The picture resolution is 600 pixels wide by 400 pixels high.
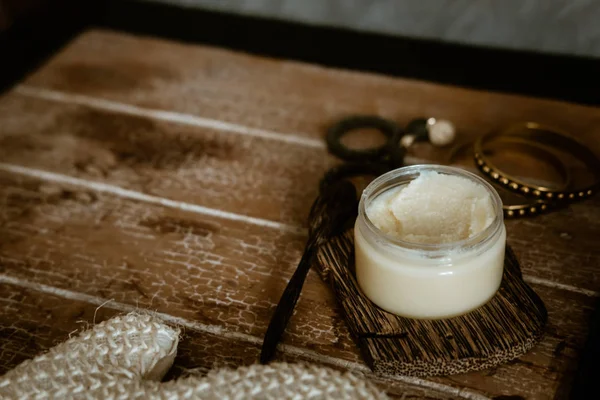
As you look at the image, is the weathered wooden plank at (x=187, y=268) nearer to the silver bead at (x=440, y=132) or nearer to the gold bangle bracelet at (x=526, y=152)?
the gold bangle bracelet at (x=526, y=152)

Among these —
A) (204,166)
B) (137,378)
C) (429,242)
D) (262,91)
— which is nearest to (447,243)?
(429,242)

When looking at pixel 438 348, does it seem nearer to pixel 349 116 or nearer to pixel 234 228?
pixel 234 228

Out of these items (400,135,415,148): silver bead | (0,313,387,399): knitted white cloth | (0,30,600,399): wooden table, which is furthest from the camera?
(400,135,415,148): silver bead

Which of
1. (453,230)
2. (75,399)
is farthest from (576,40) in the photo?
(75,399)

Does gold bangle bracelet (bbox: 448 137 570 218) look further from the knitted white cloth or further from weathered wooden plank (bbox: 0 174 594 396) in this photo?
the knitted white cloth

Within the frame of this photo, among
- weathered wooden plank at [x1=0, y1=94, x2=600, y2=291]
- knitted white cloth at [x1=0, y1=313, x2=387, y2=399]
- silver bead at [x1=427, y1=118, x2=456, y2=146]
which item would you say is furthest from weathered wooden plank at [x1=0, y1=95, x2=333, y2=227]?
knitted white cloth at [x1=0, y1=313, x2=387, y2=399]

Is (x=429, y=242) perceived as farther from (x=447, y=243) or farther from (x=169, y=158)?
(x=169, y=158)
